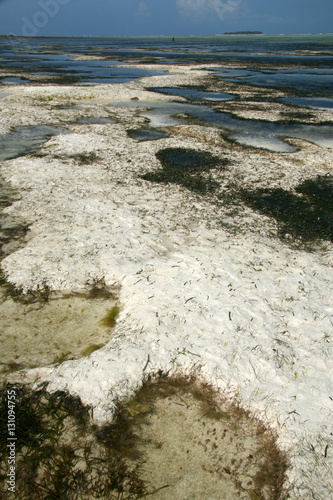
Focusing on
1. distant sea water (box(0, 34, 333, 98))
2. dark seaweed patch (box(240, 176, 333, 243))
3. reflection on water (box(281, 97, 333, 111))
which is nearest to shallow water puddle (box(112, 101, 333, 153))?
dark seaweed patch (box(240, 176, 333, 243))

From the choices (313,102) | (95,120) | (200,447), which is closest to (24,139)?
(95,120)

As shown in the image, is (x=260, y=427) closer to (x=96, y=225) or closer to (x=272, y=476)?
(x=272, y=476)

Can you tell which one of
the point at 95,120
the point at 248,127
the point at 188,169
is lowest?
the point at 188,169

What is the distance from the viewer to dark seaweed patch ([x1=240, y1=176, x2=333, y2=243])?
7863mm

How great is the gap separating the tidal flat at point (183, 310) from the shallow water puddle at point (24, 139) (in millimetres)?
1349

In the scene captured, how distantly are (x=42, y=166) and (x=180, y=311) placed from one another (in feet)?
26.8

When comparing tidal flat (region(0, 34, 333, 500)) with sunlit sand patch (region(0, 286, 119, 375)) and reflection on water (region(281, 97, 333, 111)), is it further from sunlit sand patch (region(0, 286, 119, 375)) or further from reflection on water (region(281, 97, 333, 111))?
reflection on water (region(281, 97, 333, 111))

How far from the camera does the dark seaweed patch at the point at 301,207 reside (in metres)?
7.86

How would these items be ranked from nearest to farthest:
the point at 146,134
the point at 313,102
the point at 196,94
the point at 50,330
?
1. the point at 50,330
2. the point at 146,134
3. the point at 313,102
4. the point at 196,94

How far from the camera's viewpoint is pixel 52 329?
16.3 ft

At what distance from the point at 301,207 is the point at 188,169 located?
418cm

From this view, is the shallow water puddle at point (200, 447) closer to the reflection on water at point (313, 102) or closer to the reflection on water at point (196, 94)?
the reflection on water at point (313, 102)

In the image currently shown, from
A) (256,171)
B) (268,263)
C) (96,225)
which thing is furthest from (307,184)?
(96,225)

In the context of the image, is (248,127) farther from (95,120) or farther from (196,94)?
(196,94)
